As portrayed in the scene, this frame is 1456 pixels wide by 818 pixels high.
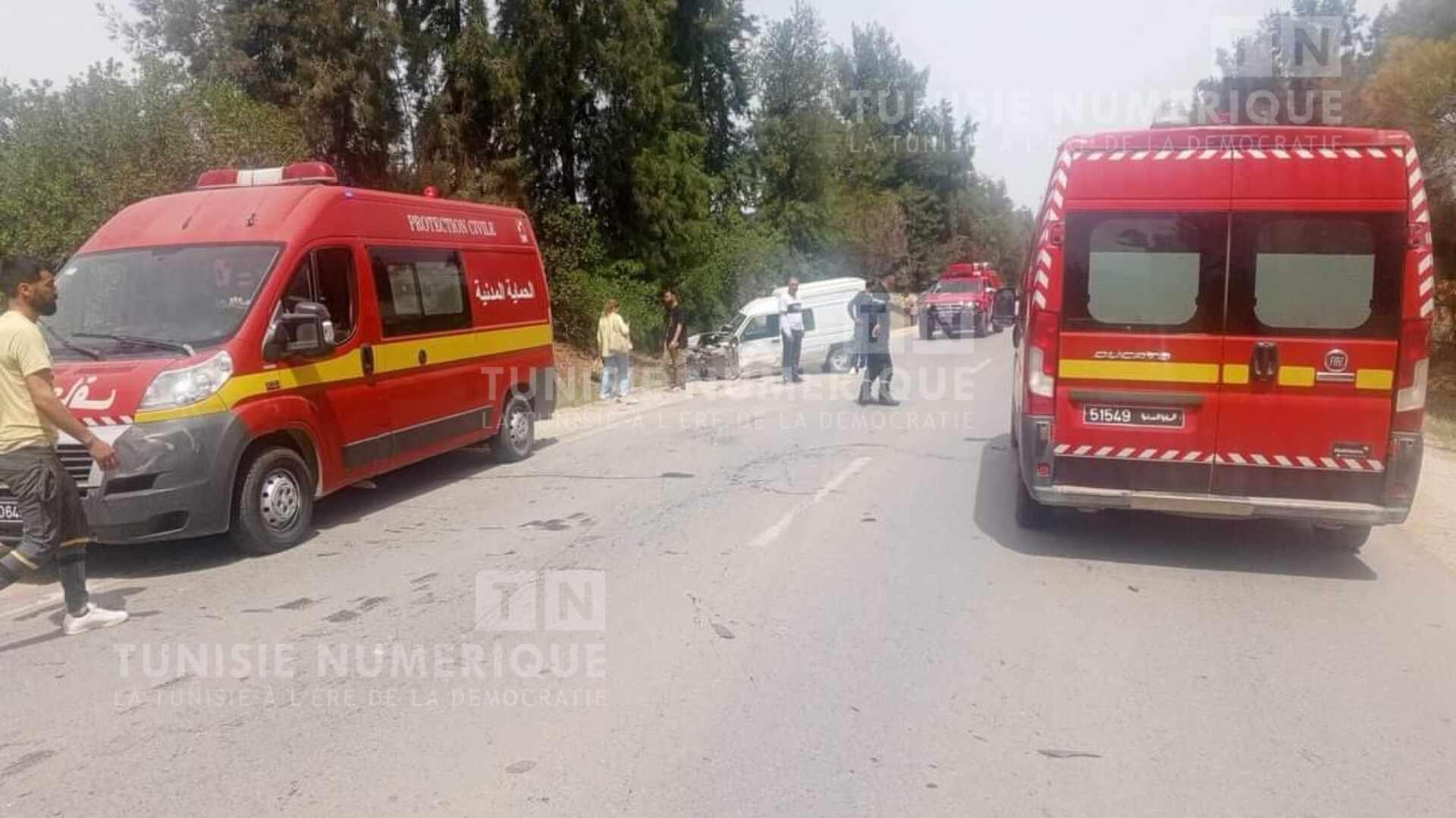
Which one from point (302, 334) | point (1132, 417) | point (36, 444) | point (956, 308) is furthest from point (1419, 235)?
point (956, 308)

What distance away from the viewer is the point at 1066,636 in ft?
16.9

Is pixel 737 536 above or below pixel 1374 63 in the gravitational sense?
below

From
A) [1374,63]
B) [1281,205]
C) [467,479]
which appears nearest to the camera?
[1281,205]

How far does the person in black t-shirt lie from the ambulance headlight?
11744mm

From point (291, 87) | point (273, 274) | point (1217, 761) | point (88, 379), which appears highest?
point (291, 87)

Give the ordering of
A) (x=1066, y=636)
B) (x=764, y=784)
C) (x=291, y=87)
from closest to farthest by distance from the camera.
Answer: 1. (x=764, y=784)
2. (x=1066, y=636)
3. (x=291, y=87)

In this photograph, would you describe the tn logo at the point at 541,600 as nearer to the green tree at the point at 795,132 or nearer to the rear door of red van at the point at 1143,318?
the rear door of red van at the point at 1143,318

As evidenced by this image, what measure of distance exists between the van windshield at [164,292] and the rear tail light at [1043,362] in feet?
17.5

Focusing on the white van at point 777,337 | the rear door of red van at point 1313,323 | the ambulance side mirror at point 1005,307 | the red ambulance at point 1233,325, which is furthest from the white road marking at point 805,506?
the white van at point 777,337

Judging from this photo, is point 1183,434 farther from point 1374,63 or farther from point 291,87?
point 1374,63

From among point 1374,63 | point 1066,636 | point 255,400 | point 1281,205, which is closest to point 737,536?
point 1066,636

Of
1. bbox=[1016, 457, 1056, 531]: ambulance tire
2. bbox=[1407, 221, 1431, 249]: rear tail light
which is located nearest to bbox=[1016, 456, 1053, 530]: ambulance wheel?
bbox=[1016, 457, 1056, 531]: ambulance tire

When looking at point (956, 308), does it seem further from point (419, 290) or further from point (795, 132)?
point (419, 290)

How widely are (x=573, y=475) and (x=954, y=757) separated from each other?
255 inches
